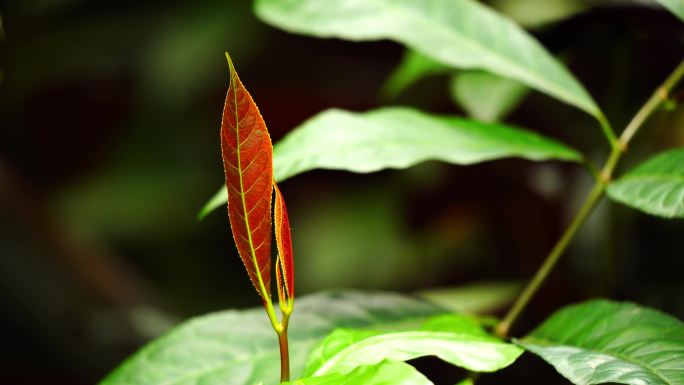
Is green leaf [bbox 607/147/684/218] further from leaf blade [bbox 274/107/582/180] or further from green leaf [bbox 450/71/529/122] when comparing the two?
green leaf [bbox 450/71/529/122]

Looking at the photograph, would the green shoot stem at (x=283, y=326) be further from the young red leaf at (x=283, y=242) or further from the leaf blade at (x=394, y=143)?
the leaf blade at (x=394, y=143)

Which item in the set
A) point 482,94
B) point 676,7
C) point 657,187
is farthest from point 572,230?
point 482,94

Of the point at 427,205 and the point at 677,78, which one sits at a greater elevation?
the point at 677,78

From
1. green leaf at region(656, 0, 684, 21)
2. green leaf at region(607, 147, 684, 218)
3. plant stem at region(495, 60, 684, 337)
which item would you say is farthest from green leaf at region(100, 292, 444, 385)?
green leaf at region(656, 0, 684, 21)

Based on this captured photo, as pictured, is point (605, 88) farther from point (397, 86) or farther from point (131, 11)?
point (131, 11)

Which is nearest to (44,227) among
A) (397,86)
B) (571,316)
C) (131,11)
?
(131,11)

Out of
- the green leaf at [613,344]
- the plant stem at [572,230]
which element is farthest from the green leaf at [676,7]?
the green leaf at [613,344]
